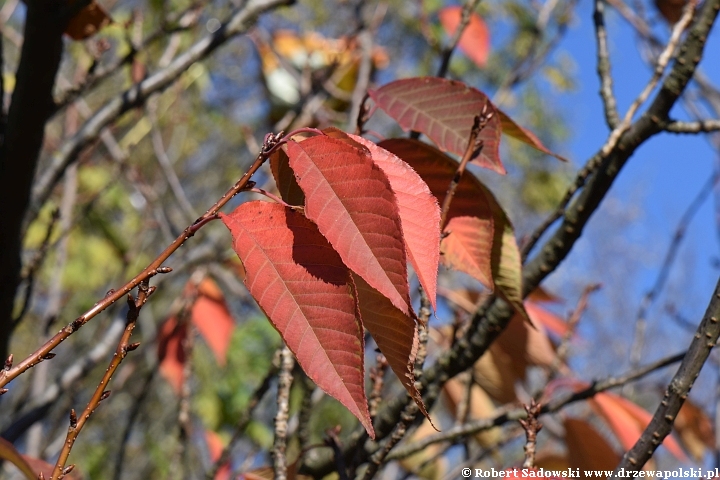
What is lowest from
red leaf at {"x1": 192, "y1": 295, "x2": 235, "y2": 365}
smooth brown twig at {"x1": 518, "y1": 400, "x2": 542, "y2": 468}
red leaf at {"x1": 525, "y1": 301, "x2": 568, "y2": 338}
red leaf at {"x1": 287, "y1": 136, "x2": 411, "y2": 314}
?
smooth brown twig at {"x1": 518, "y1": 400, "x2": 542, "y2": 468}

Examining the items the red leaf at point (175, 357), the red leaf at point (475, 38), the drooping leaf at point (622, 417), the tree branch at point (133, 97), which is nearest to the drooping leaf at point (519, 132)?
the drooping leaf at point (622, 417)

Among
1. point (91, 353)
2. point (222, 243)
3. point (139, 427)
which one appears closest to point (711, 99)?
point (222, 243)

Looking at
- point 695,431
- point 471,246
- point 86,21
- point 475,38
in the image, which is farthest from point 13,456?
point 475,38

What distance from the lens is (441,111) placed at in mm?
640

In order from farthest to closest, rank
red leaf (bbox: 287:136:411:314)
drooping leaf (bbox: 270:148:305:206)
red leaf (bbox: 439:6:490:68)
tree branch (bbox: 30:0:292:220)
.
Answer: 1. red leaf (bbox: 439:6:490:68)
2. tree branch (bbox: 30:0:292:220)
3. drooping leaf (bbox: 270:148:305:206)
4. red leaf (bbox: 287:136:411:314)

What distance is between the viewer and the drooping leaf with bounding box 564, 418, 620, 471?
999mm

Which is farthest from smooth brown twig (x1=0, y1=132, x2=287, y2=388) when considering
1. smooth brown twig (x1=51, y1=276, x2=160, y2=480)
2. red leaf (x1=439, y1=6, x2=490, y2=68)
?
red leaf (x1=439, y1=6, x2=490, y2=68)

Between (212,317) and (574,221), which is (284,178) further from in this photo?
(212,317)

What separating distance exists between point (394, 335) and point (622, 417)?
64 centimetres

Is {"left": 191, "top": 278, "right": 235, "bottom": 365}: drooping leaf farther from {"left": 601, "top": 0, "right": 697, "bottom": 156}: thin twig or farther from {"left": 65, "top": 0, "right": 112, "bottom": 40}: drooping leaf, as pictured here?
{"left": 601, "top": 0, "right": 697, "bottom": 156}: thin twig

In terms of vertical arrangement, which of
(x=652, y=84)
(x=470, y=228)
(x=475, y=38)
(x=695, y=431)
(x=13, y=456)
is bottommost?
(x=13, y=456)

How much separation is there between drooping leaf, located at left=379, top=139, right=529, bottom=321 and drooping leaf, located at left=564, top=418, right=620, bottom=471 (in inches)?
18.0

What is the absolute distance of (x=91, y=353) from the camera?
3.93 ft

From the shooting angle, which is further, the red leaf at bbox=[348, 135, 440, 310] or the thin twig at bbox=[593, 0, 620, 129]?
the thin twig at bbox=[593, 0, 620, 129]
